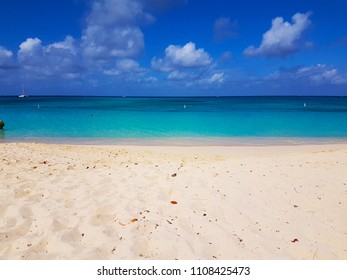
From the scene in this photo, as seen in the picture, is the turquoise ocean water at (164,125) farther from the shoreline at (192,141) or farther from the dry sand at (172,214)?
the dry sand at (172,214)

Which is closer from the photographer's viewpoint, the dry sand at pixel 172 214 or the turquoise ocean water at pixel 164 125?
the dry sand at pixel 172 214

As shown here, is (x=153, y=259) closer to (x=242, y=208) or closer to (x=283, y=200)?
(x=242, y=208)

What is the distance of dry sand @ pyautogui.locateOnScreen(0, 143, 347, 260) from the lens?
3.51m

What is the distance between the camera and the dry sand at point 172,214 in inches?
138

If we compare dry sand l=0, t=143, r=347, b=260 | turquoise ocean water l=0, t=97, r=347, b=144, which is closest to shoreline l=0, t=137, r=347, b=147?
turquoise ocean water l=0, t=97, r=347, b=144

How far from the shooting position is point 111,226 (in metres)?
4.06

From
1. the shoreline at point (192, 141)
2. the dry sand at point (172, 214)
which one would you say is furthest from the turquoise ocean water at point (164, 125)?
the dry sand at point (172, 214)

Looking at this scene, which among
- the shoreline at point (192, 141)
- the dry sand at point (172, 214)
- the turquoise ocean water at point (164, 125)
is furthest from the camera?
the turquoise ocean water at point (164, 125)

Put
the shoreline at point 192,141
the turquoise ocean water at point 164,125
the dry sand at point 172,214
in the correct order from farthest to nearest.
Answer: the turquoise ocean water at point 164,125
the shoreline at point 192,141
the dry sand at point 172,214

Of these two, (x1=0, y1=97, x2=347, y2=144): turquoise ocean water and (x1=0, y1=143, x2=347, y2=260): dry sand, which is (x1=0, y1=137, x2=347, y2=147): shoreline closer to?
(x1=0, y1=97, x2=347, y2=144): turquoise ocean water
